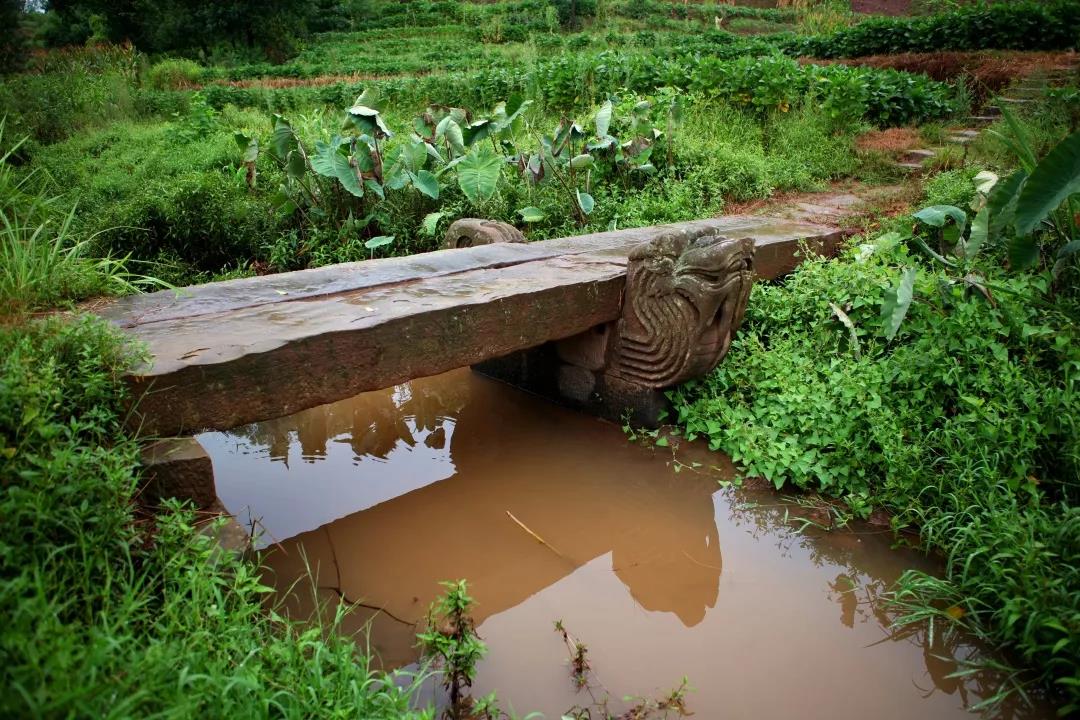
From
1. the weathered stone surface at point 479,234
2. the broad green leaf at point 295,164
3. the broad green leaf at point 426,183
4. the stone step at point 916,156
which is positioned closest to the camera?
the weathered stone surface at point 479,234

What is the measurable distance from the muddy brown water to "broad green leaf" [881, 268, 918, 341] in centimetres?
101

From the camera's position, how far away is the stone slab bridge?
2541 mm

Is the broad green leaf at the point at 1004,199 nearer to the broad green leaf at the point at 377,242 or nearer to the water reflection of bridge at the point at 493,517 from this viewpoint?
the water reflection of bridge at the point at 493,517

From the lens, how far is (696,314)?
3672 mm

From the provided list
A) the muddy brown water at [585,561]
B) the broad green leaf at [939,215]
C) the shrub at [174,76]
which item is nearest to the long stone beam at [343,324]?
the muddy brown water at [585,561]

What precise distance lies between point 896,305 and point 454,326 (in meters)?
2.14

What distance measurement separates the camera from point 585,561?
3033 mm

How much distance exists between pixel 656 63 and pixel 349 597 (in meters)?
8.67

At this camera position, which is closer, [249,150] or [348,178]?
[348,178]

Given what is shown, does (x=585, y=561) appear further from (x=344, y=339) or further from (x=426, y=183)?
(x=426, y=183)

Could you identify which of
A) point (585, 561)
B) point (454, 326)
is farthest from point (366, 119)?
point (585, 561)

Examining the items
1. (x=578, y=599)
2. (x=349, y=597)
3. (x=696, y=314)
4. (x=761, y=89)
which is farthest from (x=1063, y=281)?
(x=761, y=89)

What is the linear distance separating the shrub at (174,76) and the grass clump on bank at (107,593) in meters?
12.8

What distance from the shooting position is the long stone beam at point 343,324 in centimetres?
255
